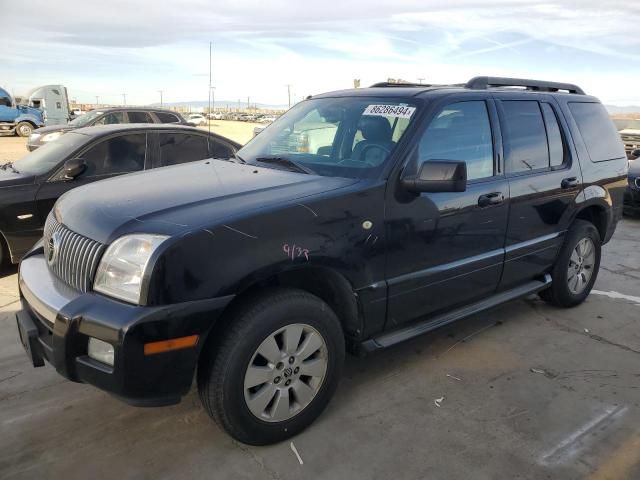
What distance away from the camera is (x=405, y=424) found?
3.06 meters

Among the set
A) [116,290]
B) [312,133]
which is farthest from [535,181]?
[116,290]

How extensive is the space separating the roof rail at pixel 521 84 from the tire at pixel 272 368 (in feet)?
7.05

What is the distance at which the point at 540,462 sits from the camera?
2.75 metres

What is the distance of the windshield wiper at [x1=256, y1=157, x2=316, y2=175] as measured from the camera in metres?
3.32

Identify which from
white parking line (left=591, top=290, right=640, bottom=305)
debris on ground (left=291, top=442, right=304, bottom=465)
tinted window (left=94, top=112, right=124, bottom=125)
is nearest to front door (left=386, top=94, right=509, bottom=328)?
debris on ground (left=291, top=442, right=304, bottom=465)

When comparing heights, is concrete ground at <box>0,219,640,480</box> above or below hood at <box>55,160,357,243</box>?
below

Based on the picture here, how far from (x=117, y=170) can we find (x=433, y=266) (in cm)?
419

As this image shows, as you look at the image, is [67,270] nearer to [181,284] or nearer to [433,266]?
[181,284]

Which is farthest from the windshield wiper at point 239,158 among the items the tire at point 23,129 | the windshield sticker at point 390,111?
the tire at point 23,129

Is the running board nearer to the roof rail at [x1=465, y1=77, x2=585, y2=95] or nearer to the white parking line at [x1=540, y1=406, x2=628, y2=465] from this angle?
the white parking line at [x1=540, y1=406, x2=628, y2=465]

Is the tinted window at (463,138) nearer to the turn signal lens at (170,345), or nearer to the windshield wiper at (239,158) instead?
the windshield wiper at (239,158)

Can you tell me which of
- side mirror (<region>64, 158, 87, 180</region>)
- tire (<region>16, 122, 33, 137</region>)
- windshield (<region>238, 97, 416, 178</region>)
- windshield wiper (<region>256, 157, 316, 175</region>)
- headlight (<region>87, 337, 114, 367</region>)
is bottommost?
tire (<region>16, 122, 33, 137</region>)

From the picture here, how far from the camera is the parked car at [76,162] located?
17.8 ft

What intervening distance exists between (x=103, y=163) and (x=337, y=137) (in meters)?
3.58
